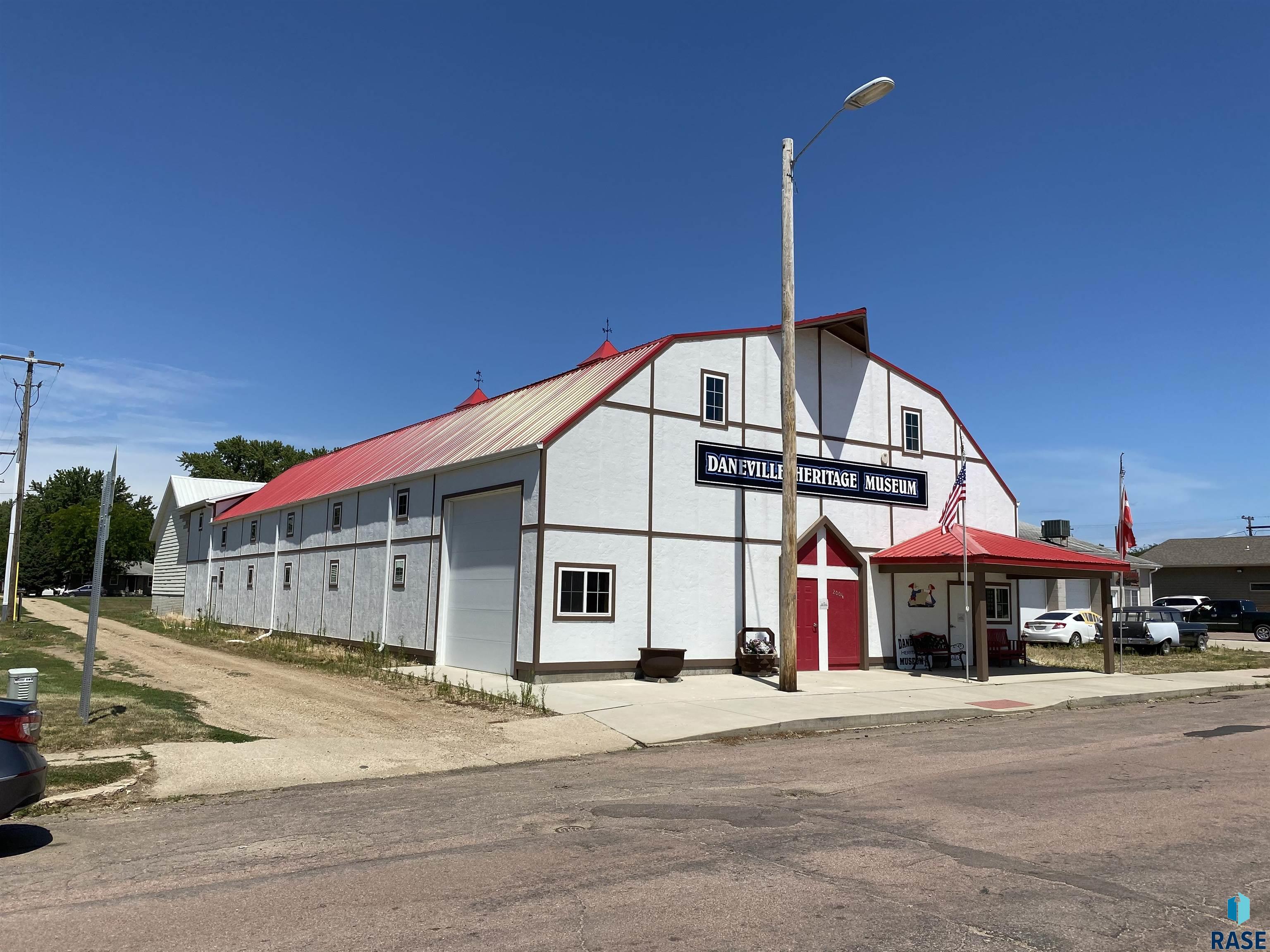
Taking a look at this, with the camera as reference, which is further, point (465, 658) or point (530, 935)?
point (465, 658)

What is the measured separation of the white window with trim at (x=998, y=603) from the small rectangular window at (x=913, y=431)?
4404mm

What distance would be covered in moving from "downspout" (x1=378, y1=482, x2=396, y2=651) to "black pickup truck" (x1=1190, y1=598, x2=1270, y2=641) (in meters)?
39.7

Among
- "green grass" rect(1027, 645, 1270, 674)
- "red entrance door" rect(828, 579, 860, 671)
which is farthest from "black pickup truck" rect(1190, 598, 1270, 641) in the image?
"red entrance door" rect(828, 579, 860, 671)

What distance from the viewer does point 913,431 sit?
25859 millimetres

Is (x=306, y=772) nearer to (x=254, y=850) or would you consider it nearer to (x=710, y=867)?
(x=254, y=850)

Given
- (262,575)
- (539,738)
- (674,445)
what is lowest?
(539,738)

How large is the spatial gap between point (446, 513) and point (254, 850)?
16007 mm

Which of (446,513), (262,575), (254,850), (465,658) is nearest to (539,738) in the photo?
(254,850)

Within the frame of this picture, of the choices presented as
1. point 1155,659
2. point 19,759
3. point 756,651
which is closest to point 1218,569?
point 1155,659

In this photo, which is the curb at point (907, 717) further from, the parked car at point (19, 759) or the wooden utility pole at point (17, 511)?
the wooden utility pole at point (17, 511)

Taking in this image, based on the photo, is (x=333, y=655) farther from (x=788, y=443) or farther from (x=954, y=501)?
(x=954, y=501)

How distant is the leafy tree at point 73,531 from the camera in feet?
268

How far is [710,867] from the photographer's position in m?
6.16

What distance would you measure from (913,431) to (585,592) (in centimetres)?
1185
